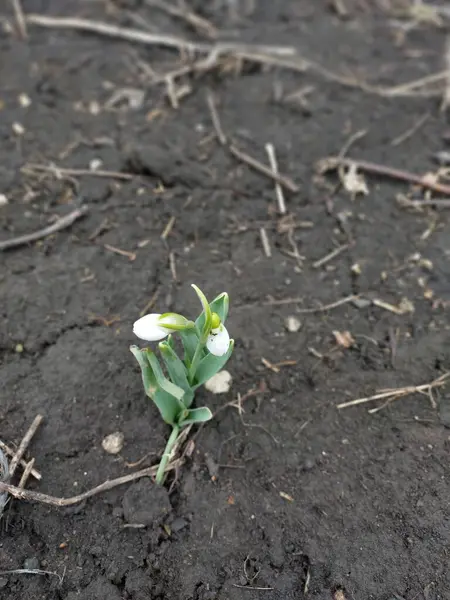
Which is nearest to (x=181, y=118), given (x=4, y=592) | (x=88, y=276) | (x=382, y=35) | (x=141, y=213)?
(x=141, y=213)

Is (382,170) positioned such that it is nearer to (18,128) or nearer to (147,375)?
(147,375)

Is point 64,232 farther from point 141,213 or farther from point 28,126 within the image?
point 28,126

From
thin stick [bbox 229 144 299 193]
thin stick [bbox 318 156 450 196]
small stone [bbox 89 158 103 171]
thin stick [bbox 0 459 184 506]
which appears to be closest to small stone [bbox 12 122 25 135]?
small stone [bbox 89 158 103 171]

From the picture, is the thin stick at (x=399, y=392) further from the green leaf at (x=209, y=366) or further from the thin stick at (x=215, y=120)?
the thin stick at (x=215, y=120)

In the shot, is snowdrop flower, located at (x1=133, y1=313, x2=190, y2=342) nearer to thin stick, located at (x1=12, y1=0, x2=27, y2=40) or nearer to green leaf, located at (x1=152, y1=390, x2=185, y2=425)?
green leaf, located at (x1=152, y1=390, x2=185, y2=425)

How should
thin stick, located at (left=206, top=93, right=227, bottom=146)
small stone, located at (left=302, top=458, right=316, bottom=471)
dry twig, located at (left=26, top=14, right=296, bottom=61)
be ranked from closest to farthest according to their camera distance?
1. small stone, located at (left=302, top=458, right=316, bottom=471)
2. thin stick, located at (left=206, top=93, right=227, bottom=146)
3. dry twig, located at (left=26, top=14, right=296, bottom=61)
